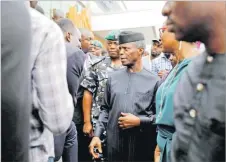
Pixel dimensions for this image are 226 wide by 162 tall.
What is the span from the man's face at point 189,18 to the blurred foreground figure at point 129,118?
5.71 ft

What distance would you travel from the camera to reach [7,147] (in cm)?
116

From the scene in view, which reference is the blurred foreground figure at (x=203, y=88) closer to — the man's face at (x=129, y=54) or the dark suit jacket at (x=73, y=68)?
the dark suit jacket at (x=73, y=68)

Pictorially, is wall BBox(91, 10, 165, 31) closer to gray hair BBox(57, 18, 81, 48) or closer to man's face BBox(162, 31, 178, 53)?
gray hair BBox(57, 18, 81, 48)

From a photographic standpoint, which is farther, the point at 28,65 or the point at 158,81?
the point at 158,81

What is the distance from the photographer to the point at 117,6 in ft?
31.1

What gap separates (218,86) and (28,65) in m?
0.61

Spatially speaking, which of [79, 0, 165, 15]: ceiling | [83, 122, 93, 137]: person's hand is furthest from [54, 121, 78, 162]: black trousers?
[79, 0, 165, 15]: ceiling

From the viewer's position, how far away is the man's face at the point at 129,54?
3.03 m

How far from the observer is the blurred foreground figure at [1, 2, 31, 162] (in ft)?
3.79

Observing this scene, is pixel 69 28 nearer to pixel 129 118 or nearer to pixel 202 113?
pixel 129 118

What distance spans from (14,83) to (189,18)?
59 centimetres

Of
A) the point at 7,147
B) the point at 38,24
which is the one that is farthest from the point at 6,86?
the point at 38,24

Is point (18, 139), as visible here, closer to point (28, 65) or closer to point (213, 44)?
point (28, 65)

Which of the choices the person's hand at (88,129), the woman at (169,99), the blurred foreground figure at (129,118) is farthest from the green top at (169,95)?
the person's hand at (88,129)
